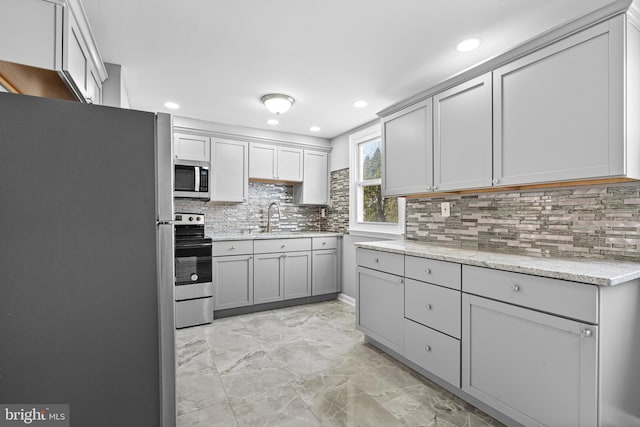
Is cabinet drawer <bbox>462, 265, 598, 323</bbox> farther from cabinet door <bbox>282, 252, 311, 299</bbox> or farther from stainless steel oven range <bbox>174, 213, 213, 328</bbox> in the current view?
stainless steel oven range <bbox>174, 213, 213, 328</bbox>

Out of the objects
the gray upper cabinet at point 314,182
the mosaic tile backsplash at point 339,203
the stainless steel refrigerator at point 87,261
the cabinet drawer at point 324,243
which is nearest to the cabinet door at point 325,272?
the cabinet drawer at point 324,243

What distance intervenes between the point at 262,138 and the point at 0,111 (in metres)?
3.30

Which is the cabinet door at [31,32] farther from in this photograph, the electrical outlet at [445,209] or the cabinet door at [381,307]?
the electrical outlet at [445,209]

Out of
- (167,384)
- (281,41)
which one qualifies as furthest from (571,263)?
(281,41)

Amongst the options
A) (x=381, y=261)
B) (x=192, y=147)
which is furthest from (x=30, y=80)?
(x=381, y=261)

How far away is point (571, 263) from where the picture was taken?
1.70 meters

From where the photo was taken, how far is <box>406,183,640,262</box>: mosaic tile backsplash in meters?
1.76

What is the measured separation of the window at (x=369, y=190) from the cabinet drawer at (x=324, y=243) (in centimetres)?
34

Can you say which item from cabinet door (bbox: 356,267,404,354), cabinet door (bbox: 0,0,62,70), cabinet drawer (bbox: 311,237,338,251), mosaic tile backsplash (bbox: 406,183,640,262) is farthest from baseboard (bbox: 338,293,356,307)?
cabinet door (bbox: 0,0,62,70)

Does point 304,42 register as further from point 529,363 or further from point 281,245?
point 281,245

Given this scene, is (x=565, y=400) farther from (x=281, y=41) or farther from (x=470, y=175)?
(x=281, y=41)

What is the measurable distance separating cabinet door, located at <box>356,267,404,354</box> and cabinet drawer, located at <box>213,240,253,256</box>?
1.50 m

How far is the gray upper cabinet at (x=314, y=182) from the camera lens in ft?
14.9

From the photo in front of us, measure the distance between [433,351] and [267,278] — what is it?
226 cm
